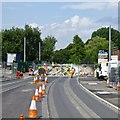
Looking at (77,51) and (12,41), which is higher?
(12,41)

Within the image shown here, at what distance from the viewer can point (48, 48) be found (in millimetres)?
138750

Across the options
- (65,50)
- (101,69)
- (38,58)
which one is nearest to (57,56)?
(65,50)

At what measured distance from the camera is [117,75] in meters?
36.4

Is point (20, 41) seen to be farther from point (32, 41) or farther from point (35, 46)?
point (35, 46)

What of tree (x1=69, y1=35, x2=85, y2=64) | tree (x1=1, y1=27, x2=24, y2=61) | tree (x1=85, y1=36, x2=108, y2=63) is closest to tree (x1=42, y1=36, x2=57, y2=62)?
tree (x1=85, y1=36, x2=108, y2=63)

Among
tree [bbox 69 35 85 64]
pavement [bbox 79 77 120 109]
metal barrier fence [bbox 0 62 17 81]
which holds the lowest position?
pavement [bbox 79 77 120 109]

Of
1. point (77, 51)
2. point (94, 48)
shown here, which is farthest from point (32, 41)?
point (94, 48)

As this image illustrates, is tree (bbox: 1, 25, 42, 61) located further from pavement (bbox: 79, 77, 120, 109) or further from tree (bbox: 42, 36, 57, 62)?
pavement (bbox: 79, 77, 120, 109)

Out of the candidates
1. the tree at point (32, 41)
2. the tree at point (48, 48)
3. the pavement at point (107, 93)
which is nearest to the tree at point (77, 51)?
the tree at point (32, 41)

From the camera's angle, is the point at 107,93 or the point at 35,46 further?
the point at 35,46

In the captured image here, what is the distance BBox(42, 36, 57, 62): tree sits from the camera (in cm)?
13462

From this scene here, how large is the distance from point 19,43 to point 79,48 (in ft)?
53.4

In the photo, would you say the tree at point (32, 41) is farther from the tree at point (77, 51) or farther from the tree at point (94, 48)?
the tree at point (94, 48)

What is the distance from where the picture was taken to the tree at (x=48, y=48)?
13462cm
